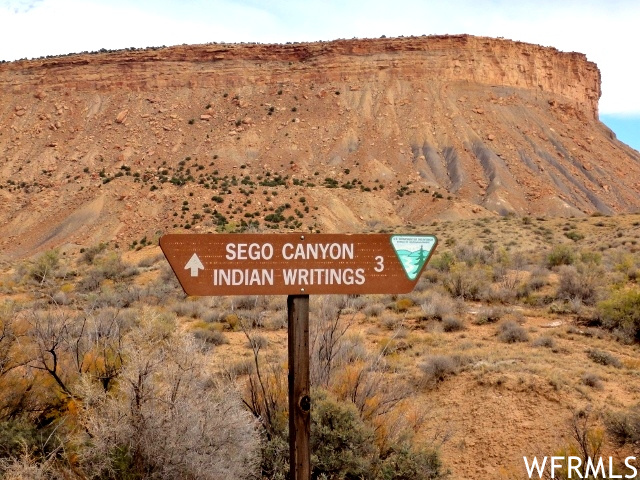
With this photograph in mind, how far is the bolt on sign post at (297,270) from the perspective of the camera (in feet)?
11.7

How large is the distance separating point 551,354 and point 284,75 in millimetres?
52320

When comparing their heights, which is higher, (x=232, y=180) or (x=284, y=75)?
(x=284, y=75)

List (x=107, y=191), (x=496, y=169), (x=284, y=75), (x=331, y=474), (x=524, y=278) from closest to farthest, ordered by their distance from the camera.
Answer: (x=331, y=474) < (x=524, y=278) < (x=107, y=191) < (x=496, y=169) < (x=284, y=75)

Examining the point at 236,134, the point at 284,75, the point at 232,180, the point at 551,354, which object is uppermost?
the point at 284,75

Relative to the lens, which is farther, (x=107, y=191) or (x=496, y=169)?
(x=496, y=169)

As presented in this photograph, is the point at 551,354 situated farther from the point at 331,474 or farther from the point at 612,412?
the point at 331,474

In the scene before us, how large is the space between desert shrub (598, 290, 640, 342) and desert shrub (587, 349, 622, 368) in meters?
1.36

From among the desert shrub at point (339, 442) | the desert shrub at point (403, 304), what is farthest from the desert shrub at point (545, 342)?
the desert shrub at point (339, 442)

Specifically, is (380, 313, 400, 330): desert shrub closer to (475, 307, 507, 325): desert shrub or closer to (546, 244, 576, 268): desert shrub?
(475, 307, 507, 325): desert shrub

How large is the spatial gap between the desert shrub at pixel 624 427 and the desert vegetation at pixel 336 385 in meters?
0.02

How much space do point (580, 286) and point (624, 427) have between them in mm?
7402

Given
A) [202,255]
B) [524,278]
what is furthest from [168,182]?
[202,255]

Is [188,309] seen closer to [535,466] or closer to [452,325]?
[452,325]

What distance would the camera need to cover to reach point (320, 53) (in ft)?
192
